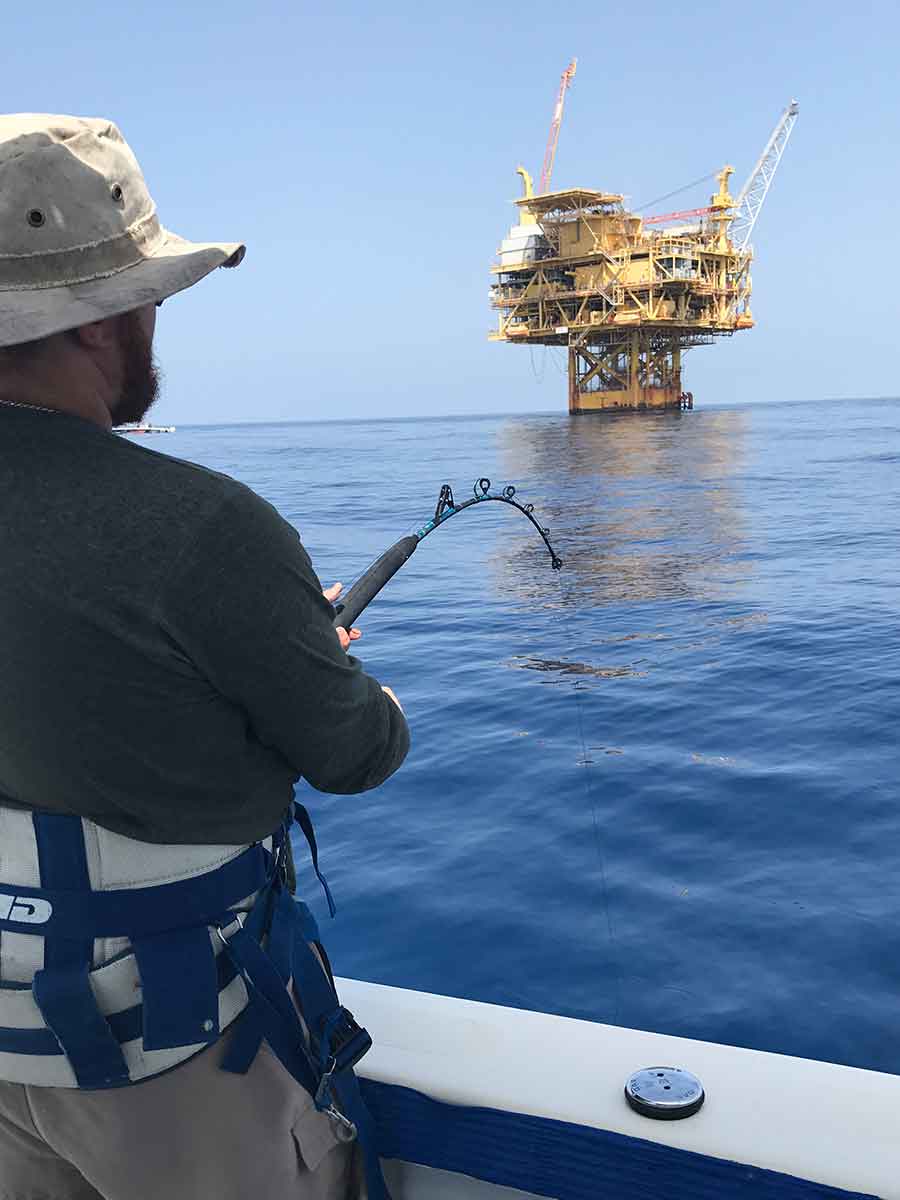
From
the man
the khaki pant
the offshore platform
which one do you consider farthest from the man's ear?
the offshore platform

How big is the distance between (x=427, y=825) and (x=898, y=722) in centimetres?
341

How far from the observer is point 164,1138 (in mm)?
1480

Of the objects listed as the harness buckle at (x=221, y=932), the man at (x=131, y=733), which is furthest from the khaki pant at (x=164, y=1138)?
the harness buckle at (x=221, y=932)

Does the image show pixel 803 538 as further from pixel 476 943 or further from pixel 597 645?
pixel 476 943

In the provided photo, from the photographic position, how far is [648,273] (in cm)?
5550

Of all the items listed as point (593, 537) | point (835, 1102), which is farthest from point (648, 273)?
point (835, 1102)

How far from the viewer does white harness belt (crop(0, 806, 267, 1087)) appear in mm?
1423

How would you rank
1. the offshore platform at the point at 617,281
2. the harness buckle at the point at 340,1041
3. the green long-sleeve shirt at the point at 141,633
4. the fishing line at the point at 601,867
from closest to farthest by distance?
the green long-sleeve shirt at the point at 141,633 < the harness buckle at the point at 340,1041 < the fishing line at the point at 601,867 < the offshore platform at the point at 617,281

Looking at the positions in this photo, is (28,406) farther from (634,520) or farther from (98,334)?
(634,520)

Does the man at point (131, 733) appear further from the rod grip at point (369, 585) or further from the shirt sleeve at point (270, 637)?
the rod grip at point (369, 585)

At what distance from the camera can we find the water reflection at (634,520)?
1274 centimetres

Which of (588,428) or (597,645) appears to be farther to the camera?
(588,428)

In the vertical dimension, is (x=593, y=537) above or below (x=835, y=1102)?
below

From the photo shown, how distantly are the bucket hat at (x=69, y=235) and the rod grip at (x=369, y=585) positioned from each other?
36.1 inches
